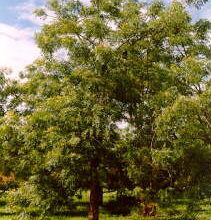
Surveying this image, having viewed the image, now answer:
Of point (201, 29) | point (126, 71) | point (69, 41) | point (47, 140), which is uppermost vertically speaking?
point (201, 29)

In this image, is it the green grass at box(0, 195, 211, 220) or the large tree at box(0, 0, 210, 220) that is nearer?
the large tree at box(0, 0, 210, 220)

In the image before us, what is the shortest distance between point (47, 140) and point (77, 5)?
8.12 meters

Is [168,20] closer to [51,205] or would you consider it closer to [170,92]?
[170,92]

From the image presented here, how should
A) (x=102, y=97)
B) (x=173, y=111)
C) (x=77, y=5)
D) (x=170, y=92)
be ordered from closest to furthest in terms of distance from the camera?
(x=173, y=111) < (x=170, y=92) < (x=102, y=97) < (x=77, y=5)

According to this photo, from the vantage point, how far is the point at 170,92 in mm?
16109

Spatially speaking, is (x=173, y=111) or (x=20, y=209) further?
(x=20, y=209)

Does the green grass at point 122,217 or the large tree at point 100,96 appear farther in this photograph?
the green grass at point 122,217

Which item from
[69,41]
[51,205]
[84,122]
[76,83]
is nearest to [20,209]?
[51,205]

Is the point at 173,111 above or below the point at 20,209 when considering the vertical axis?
above

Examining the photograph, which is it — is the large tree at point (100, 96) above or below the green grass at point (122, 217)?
above

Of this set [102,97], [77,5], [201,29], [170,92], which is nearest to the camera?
Answer: [170,92]

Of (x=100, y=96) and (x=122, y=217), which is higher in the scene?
(x=100, y=96)

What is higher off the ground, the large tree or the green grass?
the large tree

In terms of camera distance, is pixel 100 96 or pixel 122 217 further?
pixel 122 217
